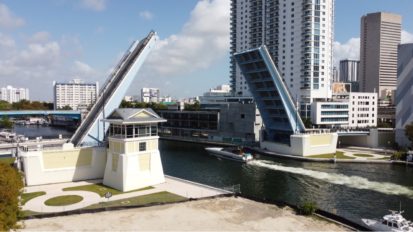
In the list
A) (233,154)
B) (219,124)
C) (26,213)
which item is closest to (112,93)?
(26,213)

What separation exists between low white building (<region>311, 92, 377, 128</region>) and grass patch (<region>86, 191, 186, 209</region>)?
5910 cm

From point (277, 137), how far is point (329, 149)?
1074cm

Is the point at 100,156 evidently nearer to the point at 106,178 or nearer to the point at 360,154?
the point at 106,178

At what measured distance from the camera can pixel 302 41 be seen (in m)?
91.8

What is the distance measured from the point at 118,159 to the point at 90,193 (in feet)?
13.3

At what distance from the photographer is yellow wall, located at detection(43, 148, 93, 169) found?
35094mm

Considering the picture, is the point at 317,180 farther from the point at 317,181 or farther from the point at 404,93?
the point at 404,93

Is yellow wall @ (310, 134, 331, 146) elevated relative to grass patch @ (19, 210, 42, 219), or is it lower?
elevated

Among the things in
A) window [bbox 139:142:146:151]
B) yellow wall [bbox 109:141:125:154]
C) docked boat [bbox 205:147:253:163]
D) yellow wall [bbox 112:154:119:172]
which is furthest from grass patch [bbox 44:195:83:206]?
docked boat [bbox 205:147:253:163]

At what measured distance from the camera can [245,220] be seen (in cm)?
2478

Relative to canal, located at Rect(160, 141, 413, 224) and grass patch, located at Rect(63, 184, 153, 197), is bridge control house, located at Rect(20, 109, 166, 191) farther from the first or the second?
canal, located at Rect(160, 141, 413, 224)

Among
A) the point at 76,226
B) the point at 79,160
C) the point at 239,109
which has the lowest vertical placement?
the point at 76,226

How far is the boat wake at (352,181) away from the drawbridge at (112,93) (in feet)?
78.4

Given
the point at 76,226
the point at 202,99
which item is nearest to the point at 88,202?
the point at 76,226
